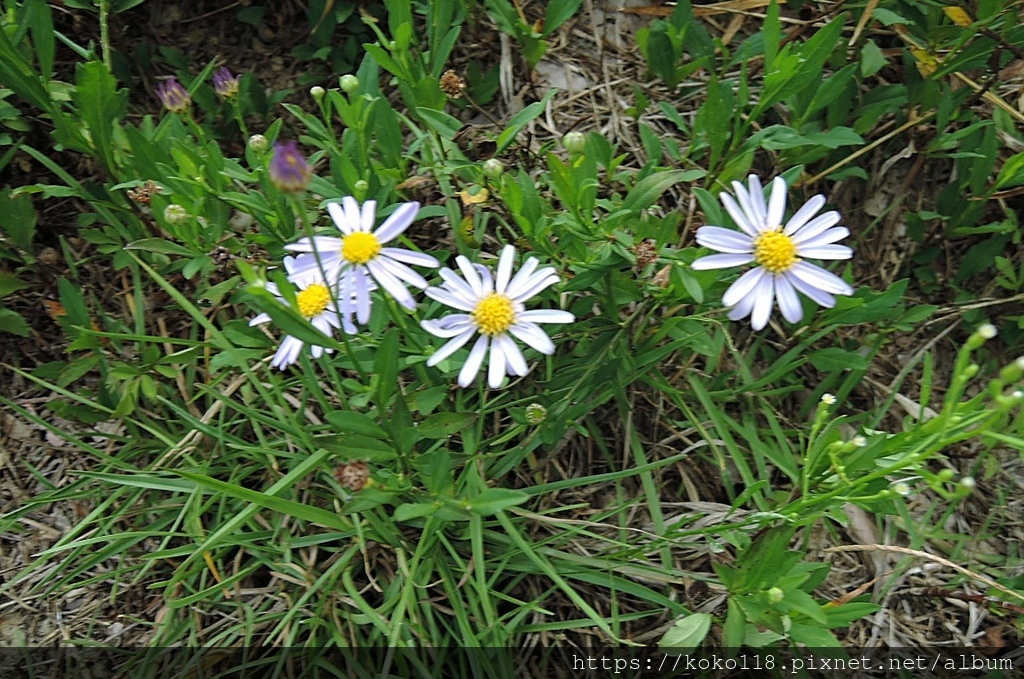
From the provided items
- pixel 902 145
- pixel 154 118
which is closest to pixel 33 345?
pixel 154 118

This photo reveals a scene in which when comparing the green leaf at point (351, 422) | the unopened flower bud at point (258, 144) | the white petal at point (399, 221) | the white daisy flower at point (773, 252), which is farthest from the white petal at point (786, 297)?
the unopened flower bud at point (258, 144)

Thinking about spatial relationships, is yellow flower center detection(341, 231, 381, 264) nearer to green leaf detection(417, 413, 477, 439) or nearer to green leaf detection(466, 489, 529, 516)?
green leaf detection(417, 413, 477, 439)

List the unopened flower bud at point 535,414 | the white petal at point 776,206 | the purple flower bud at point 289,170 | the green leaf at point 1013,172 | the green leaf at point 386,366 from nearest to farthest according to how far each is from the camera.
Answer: the purple flower bud at point 289,170 → the green leaf at point 386,366 → the white petal at point 776,206 → the unopened flower bud at point 535,414 → the green leaf at point 1013,172

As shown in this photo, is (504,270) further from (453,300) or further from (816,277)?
(816,277)

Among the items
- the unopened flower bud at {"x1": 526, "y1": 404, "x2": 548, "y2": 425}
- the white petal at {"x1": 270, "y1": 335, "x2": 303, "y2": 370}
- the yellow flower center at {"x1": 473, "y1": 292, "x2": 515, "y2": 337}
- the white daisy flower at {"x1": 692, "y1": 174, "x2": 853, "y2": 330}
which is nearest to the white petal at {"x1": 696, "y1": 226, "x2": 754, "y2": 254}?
the white daisy flower at {"x1": 692, "y1": 174, "x2": 853, "y2": 330}

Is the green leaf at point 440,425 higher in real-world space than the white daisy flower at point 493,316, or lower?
lower

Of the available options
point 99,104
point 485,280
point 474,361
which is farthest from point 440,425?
point 99,104

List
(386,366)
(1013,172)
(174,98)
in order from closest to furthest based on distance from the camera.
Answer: (386,366) < (174,98) < (1013,172)

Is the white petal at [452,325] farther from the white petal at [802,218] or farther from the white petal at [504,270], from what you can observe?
the white petal at [802,218]
